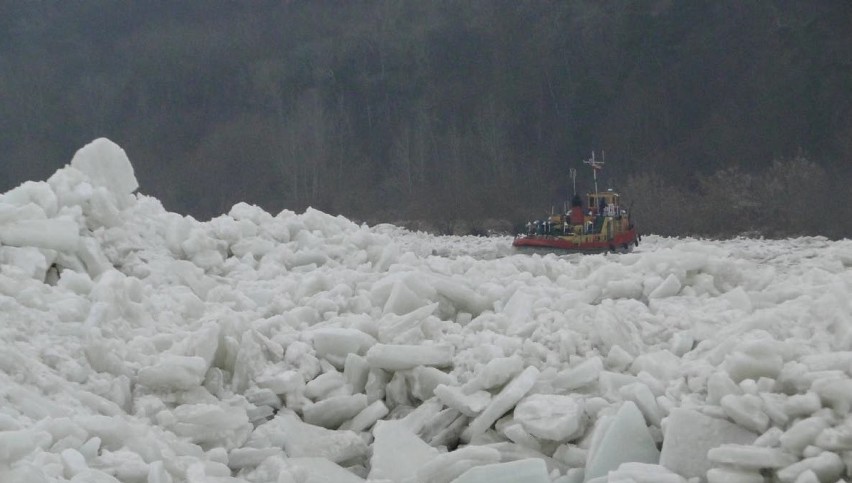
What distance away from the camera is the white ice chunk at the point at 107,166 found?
15.1ft

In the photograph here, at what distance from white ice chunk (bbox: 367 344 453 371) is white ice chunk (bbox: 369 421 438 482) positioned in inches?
13.5

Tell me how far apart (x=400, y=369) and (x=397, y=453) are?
0.51 meters

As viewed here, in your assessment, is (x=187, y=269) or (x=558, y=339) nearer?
(x=558, y=339)

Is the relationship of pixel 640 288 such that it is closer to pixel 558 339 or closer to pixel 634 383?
pixel 558 339

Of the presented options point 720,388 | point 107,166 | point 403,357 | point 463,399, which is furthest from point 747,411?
point 107,166

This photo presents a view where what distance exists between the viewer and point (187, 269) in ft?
13.4

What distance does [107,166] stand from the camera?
4.66 metres

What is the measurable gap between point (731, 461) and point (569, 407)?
1.84 ft

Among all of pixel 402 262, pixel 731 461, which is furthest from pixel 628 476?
pixel 402 262

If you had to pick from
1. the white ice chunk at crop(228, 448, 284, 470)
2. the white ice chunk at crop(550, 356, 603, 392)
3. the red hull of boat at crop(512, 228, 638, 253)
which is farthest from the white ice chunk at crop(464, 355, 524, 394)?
the red hull of boat at crop(512, 228, 638, 253)

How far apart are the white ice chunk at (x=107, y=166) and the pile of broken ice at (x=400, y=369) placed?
333 millimetres

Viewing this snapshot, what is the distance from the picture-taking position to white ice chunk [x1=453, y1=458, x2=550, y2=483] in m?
2.33

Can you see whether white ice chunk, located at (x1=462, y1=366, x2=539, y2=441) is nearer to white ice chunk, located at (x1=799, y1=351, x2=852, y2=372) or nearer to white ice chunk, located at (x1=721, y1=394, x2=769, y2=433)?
white ice chunk, located at (x1=721, y1=394, x2=769, y2=433)

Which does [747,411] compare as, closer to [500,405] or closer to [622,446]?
[622,446]
